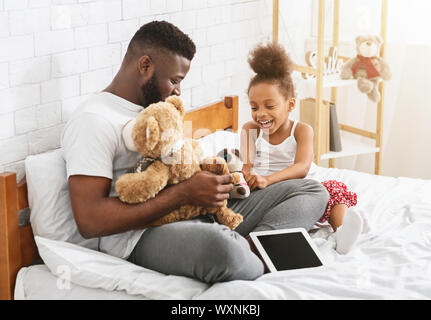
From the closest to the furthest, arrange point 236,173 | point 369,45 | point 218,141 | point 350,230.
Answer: point 350,230 → point 236,173 → point 218,141 → point 369,45

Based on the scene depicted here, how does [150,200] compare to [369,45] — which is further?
[369,45]

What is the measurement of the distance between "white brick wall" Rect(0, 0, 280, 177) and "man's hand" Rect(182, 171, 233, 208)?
529 millimetres

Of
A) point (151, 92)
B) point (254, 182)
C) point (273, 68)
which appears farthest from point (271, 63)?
point (151, 92)

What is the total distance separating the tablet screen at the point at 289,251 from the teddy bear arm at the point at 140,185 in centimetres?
35

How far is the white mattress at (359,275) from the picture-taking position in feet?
4.57

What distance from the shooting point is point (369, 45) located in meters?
2.81

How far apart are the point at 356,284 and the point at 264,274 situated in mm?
242

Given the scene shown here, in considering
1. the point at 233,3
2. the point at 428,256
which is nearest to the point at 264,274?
the point at 428,256

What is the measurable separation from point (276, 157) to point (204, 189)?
2.28ft

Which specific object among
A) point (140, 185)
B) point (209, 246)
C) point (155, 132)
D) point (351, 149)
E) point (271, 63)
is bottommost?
point (351, 149)

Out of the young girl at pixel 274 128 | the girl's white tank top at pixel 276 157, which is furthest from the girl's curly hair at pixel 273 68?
the girl's white tank top at pixel 276 157

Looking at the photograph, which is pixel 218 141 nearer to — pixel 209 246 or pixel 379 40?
pixel 209 246

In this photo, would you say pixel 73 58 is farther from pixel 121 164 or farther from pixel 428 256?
pixel 428 256
